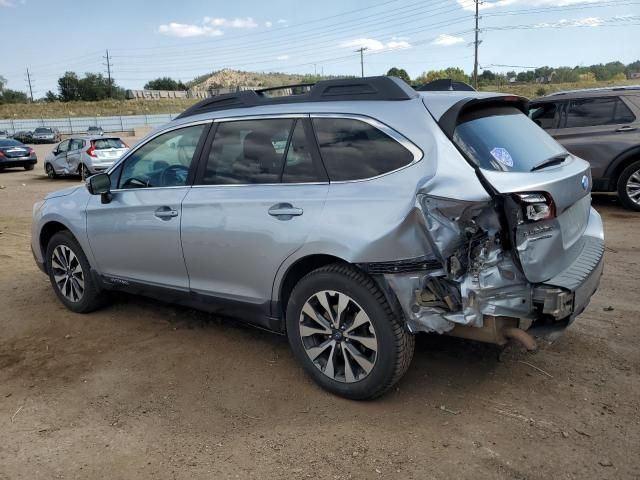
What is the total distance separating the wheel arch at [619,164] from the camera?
8.18 metres

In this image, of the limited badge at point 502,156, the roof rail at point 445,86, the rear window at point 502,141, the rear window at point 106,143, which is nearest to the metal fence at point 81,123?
the rear window at point 106,143

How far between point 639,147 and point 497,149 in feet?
20.6

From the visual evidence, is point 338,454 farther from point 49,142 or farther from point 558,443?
point 49,142

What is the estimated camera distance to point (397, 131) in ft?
10.2

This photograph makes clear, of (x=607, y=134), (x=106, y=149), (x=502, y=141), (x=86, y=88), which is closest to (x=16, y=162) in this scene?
(x=106, y=149)

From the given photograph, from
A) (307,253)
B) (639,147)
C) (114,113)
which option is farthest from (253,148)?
(114,113)

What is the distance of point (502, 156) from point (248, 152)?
1.64 m

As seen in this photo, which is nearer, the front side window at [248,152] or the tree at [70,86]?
the front side window at [248,152]

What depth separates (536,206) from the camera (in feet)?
9.60

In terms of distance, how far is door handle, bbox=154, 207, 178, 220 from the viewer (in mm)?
3917

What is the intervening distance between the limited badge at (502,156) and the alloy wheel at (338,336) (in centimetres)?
115

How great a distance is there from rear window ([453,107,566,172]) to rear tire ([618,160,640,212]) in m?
5.52

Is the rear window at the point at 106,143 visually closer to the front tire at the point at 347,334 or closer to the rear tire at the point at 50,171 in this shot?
the rear tire at the point at 50,171

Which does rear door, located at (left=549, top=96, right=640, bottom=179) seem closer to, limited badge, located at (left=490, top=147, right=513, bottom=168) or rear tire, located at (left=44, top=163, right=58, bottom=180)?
limited badge, located at (left=490, top=147, right=513, bottom=168)
